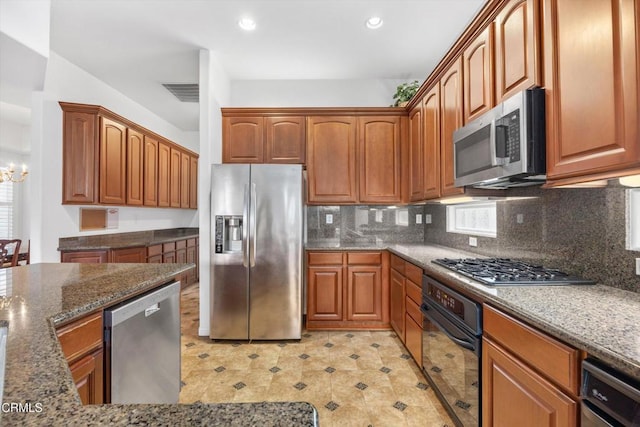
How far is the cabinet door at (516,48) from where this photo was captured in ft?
4.66

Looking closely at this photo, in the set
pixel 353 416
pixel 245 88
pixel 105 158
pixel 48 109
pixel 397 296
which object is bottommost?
pixel 353 416

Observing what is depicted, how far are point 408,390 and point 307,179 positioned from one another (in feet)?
7.20

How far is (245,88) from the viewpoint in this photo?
3732 millimetres

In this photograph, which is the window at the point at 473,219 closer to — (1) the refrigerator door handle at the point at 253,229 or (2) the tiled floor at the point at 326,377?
(2) the tiled floor at the point at 326,377

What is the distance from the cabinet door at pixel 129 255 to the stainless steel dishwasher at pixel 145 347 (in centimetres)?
206

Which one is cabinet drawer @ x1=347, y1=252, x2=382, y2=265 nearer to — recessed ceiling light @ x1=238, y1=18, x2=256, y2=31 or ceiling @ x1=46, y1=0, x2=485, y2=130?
ceiling @ x1=46, y1=0, x2=485, y2=130

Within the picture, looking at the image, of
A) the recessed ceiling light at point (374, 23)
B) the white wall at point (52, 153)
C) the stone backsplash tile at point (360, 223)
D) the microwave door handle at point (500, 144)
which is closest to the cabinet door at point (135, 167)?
the white wall at point (52, 153)

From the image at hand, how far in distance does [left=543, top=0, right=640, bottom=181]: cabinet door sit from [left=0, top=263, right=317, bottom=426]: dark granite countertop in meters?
1.32

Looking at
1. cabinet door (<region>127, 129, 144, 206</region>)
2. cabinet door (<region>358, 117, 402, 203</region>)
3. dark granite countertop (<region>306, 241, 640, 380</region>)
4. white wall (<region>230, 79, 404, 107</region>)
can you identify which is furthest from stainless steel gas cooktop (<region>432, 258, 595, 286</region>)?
cabinet door (<region>127, 129, 144, 206</region>)

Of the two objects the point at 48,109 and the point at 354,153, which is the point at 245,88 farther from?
the point at 48,109

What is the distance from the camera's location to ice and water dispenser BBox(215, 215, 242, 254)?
286 cm

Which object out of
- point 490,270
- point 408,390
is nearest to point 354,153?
point 490,270

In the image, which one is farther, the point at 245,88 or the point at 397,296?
the point at 245,88

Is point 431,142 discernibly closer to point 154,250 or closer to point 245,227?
point 245,227
